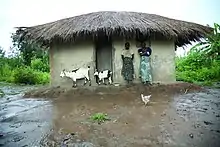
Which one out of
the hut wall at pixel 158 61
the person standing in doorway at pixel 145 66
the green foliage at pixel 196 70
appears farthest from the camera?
the green foliage at pixel 196 70

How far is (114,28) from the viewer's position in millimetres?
9180

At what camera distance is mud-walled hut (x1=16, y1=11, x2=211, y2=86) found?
31.0ft

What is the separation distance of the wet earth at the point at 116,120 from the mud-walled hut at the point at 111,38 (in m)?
1.52

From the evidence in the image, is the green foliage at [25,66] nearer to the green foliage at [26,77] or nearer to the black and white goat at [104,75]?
the green foliage at [26,77]

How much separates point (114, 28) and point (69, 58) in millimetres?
1846

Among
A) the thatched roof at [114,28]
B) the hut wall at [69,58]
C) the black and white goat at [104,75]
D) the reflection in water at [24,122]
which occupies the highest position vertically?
the thatched roof at [114,28]

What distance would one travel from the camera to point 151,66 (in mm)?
9977

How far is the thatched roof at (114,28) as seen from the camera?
30.6 ft

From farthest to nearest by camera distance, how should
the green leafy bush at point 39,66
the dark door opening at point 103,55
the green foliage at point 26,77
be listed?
the green leafy bush at point 39,66 < the green foliage at point 26,77 < the dark door opening at point 103,55

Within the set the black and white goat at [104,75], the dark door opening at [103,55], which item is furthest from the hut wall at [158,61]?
the dark door opening at [103,55]

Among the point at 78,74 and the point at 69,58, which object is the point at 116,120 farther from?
the point at 69,58

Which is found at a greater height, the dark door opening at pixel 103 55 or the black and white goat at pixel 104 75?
the dark door opening at pixel 103 55

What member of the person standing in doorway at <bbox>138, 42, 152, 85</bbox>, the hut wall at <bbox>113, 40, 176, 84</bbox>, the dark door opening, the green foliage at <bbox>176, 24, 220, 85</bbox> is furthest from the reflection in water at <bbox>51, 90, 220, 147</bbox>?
the green foliage at <bbox>176, 24, 220, 85</bbox>

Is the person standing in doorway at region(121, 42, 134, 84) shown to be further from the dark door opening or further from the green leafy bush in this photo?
the green leafy bush
